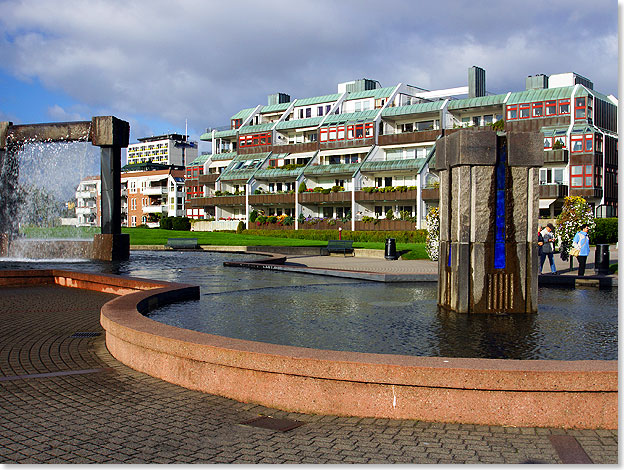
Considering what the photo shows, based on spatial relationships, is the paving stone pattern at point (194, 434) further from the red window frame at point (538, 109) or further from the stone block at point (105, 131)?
the red window frame at point (538, 109)

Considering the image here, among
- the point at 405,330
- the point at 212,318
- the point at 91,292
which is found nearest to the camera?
the point at 405,330

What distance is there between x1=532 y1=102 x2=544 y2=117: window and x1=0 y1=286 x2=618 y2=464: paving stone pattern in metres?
56.6

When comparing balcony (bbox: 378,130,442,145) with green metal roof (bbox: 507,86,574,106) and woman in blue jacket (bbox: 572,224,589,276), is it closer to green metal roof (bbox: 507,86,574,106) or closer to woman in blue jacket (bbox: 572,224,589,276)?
green metal roof (bbox: 507,86,574,106)

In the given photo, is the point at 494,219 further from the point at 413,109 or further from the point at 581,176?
the point at 413,109

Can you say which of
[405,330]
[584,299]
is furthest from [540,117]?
[405,330]

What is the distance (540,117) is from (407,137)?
13579mm

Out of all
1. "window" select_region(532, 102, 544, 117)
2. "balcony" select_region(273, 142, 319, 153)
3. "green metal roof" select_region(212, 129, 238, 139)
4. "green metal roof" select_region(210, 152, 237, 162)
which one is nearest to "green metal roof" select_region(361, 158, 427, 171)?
"balcony" select_region(273, 142, 319, 153)

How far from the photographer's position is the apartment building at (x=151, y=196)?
114 meters

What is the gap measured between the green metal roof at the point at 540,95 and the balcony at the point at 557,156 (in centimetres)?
605

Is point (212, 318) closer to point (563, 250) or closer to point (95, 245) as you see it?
point (95, 245)

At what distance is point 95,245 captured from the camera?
23453 millimetres

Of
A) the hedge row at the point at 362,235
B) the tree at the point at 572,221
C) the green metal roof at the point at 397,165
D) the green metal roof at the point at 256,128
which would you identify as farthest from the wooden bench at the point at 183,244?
the green metal roof at the point at 256,128

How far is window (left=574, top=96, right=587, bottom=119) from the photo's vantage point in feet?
180

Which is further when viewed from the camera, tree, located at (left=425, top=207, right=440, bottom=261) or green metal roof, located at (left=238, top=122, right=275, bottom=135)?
green metal roof, located at (left=238, top=122, right=275, bottom=135)
